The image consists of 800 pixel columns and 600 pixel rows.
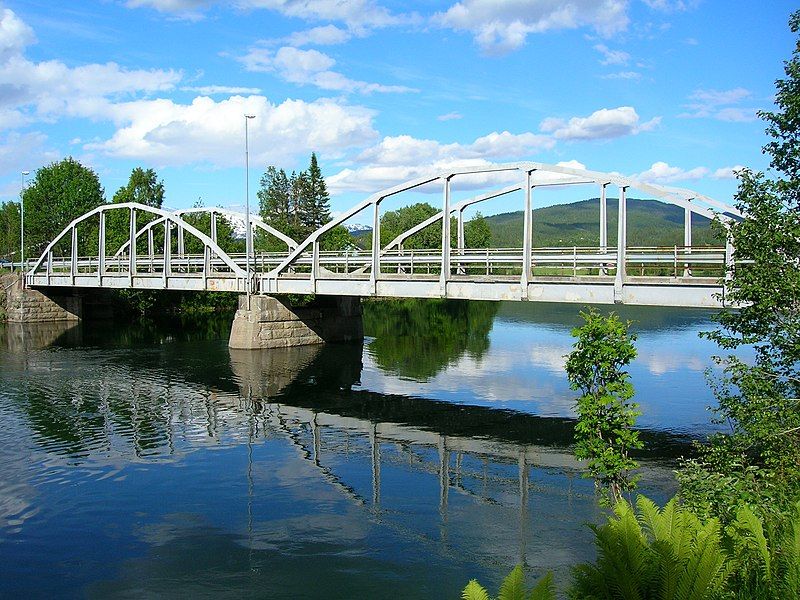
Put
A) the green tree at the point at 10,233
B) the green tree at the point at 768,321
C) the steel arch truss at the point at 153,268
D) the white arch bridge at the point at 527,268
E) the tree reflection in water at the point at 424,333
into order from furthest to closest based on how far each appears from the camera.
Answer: the green tree at the point at 10,233, the steel arch truss at the point at 153,268, the tree reflection in water at the point at 424,333, the white arch bridge at the point at 527,268, the green tree at the point at 768,321

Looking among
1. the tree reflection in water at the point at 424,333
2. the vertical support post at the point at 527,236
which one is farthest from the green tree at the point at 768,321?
the tree reflection in water at the point at 424,333

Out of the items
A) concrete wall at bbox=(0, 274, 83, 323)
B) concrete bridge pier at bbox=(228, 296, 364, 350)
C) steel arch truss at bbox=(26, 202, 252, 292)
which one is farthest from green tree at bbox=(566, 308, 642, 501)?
concrete wall at bbox=(0, 274, 83, 323)

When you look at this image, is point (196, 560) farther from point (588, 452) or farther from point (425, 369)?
point (425, 369)

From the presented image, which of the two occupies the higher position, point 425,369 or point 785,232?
point 785,232

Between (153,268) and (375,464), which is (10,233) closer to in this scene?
(153,268)

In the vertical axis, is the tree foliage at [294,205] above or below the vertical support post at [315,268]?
above

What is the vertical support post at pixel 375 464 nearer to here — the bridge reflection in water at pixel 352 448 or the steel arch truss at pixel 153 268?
the bridge reflection in water at pixel 352 448

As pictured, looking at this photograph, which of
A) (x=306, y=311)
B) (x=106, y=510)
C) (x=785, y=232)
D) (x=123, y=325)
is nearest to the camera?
(x=785, y=232)

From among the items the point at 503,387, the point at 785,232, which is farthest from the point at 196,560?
the point at 503,387

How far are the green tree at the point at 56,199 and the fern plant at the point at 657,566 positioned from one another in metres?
87.5

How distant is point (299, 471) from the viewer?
18.5 metres

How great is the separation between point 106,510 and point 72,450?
5.57m

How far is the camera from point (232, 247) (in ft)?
242

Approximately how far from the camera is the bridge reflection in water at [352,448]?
1430 cm
